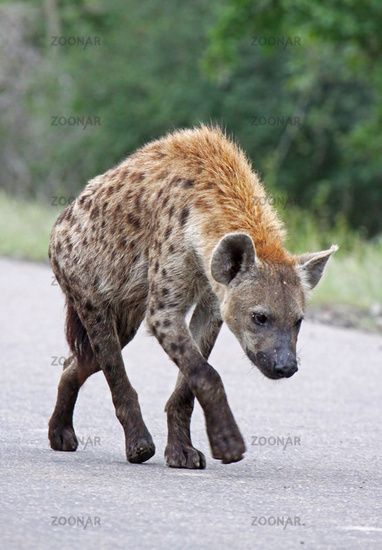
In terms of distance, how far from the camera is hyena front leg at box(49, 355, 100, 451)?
265 inches

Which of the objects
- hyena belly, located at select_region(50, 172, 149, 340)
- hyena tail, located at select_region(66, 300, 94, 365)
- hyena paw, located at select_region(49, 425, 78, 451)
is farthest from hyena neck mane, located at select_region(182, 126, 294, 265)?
hyena paw, located at select_region(49, 425, 78, 451)

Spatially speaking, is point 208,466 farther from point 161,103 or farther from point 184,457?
point 161,103

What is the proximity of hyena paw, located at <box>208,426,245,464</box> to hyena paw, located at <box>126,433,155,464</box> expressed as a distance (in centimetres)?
49

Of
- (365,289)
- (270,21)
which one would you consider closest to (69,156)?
(270,21)

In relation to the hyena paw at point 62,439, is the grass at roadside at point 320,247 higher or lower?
higher

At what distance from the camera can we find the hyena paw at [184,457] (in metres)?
6.26

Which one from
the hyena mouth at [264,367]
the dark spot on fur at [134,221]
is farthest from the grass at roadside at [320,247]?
the hyena mouth at [264,367]

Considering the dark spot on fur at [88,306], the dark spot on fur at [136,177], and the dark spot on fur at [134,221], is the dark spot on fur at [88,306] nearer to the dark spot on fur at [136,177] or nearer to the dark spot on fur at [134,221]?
the dark spot on fur at [134,221]

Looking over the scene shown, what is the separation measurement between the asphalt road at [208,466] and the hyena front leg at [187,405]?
11 centimetres

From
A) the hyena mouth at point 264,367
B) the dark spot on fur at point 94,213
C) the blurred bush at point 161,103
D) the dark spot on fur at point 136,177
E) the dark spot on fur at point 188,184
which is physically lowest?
the hyena mouth at point 264,367

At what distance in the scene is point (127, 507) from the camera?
5.14m

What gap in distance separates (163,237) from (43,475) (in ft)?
4.10

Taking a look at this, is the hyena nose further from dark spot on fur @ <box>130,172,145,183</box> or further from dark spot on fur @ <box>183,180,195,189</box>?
dark spot on fur @ <box>130,172,145,183</box>

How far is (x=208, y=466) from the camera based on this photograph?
641 centimetres
